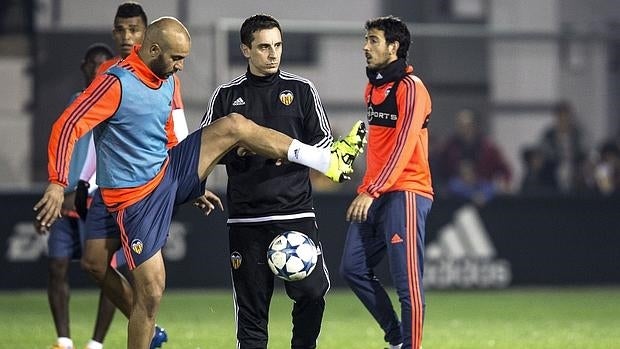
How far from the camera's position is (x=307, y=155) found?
8.59m

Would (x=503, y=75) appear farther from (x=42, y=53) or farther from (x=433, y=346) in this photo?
(x=433, y=346)

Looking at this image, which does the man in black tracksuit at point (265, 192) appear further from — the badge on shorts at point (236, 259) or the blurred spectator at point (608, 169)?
the blurred spectator at point (608, 169)

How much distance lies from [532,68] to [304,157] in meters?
11.3

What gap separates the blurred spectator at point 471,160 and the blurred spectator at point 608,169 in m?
1.30

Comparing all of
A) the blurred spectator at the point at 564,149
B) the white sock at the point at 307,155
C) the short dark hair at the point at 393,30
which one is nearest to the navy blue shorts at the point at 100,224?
the white sock at the point at 307,155

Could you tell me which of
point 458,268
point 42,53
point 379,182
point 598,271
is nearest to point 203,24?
point 42,53

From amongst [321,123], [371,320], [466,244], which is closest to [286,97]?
Result: [321,123]

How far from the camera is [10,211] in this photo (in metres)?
17.7

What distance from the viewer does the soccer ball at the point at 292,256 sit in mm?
8664

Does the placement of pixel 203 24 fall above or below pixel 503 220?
above

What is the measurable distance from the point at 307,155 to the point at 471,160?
34.9 feet

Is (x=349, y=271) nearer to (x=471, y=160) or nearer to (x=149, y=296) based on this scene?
(x=149, y=296)

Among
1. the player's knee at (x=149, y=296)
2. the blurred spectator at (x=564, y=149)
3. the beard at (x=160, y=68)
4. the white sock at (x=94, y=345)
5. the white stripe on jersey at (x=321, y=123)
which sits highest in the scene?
the beard at (x=160, y=68)

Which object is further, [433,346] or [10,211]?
[10,211]
